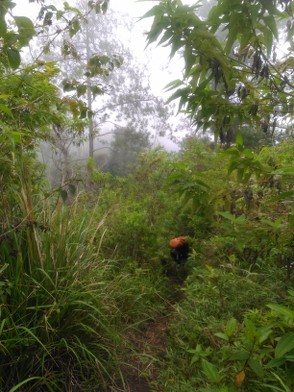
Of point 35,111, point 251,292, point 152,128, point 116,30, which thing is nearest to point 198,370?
point 251,292

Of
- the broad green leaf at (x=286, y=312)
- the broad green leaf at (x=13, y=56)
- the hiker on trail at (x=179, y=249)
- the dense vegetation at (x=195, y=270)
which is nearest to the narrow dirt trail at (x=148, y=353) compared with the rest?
the dense vegetation at (x=195, y=270)

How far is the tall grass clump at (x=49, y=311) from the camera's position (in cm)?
242

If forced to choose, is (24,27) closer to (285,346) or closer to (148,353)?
(285,346)

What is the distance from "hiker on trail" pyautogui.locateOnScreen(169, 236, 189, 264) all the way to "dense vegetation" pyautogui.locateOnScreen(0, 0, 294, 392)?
0.49m

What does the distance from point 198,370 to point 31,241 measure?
148cm

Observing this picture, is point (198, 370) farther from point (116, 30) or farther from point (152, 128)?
point (116, 30)

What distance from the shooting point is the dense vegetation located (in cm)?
175

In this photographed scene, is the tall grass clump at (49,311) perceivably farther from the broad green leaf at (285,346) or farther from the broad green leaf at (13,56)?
the broad green leaf at (285,346)

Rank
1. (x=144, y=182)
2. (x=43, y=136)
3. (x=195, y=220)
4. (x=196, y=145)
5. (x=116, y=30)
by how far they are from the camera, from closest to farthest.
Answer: (x=43, y=136)
(x=195, y=220)
(x=196, y=145)
(x=144, y=182)
(x=116, y=30)

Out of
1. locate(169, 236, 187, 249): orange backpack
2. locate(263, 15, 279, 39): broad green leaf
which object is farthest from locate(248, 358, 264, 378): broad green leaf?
locate(169, 236, 187, 249): orange backpack

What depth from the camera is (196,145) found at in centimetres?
627

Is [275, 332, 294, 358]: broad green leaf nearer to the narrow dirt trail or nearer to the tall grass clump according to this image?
the tall grass clump

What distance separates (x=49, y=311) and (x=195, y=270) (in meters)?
1.78

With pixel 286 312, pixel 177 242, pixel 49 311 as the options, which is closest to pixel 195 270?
pixel 177 242
